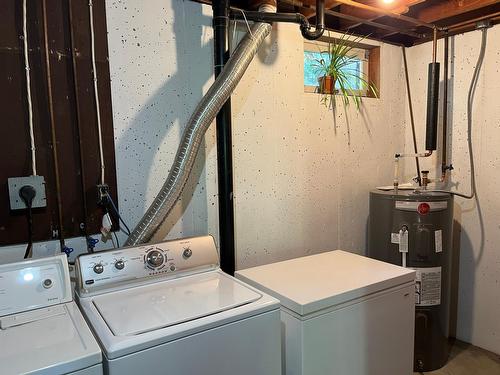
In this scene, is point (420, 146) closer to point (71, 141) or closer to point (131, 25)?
point (131, 25)

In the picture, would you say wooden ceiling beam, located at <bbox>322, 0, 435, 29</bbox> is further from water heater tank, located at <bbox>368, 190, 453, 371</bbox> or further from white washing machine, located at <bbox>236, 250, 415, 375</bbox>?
white washing machine, located at <bbox>236, 250, 415, 375</bbox>

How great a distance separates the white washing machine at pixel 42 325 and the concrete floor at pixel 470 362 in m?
2.19

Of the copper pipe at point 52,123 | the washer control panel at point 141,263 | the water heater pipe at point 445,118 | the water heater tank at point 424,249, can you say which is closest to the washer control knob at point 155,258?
the washer control panel at point 141,263

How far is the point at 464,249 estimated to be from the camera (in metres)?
2.57

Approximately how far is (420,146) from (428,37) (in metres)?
0.79

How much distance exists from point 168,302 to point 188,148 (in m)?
0.68

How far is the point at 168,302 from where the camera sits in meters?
1.29

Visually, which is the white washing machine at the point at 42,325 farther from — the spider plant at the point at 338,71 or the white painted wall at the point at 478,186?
the white painted wall at the point at 478,186

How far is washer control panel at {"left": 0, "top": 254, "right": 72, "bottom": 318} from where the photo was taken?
123cm

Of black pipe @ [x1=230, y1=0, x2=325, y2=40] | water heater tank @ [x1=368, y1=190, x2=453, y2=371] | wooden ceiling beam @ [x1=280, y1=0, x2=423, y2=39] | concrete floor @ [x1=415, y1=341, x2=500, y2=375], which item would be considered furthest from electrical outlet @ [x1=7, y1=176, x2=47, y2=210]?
concrete floor @ [x1=415, y1=341, x2=500, y2=375]

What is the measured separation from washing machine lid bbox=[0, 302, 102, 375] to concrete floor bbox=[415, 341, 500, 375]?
2180mm

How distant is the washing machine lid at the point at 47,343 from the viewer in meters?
0.92

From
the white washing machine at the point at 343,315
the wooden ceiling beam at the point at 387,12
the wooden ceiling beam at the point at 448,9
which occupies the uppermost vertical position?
the wooden ceiling beam at the point at 448,9

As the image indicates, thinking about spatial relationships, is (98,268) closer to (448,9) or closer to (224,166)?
(224,166)
